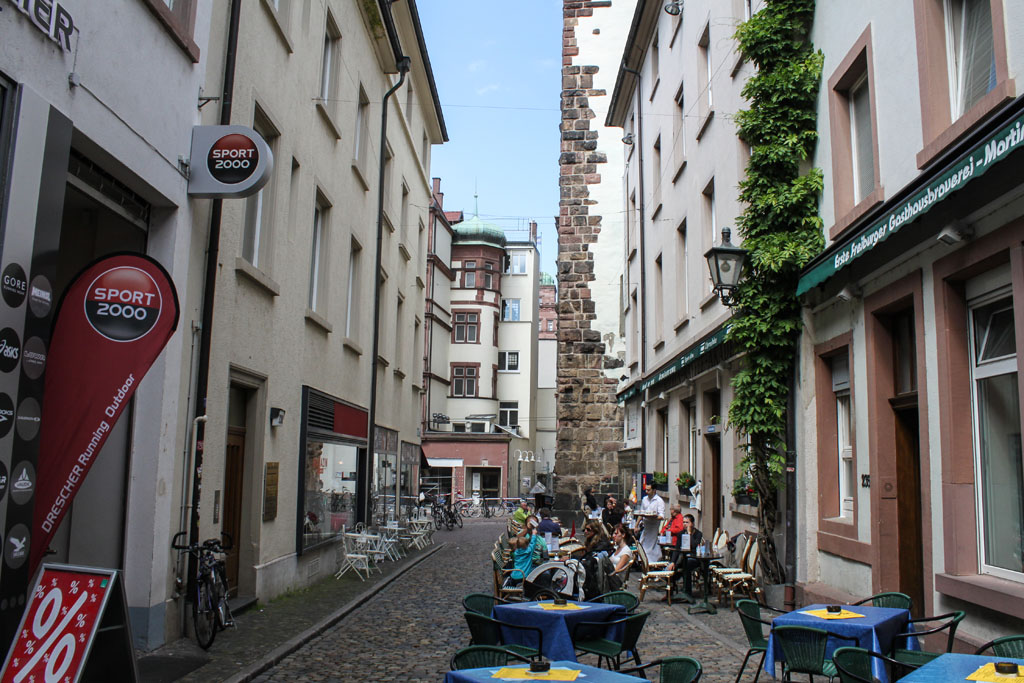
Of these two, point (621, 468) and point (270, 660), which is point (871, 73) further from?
point (621, 468)

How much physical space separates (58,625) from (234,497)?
6179 millimetres

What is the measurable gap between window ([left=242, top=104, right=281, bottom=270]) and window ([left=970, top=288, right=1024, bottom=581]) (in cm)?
800

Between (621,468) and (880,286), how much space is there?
58.8 ft

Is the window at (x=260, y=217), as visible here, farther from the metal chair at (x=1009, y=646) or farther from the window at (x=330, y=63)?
the metal chair at (x=1009, y=646)

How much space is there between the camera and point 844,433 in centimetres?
1045

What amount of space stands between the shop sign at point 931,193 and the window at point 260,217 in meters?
6.71

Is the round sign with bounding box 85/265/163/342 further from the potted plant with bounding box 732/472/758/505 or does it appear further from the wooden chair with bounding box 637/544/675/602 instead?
the wooden chair with bounding box 637/544/675/602

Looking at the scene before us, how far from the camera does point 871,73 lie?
30.8ft

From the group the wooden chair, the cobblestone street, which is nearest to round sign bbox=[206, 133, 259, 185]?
the cobblestone street

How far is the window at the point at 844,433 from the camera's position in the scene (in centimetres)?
1027

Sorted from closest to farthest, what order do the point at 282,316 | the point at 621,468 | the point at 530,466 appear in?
the point at 282,316 → the point at 621,468 → the point at 530,466

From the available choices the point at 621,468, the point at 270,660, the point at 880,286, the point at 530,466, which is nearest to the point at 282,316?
the point at 270,660

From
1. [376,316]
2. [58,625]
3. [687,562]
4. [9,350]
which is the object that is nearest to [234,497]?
[9,350]

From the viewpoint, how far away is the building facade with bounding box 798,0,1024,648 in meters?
6.84
